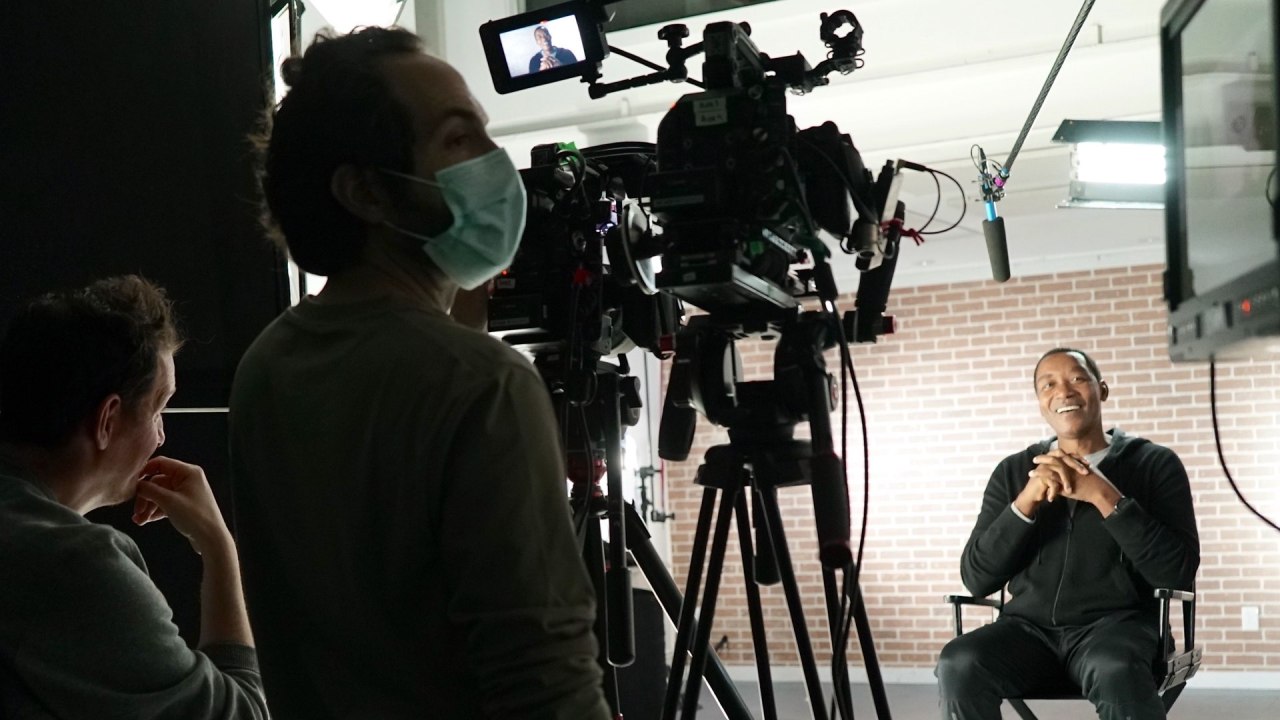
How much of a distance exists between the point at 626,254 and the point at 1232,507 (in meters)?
5.83

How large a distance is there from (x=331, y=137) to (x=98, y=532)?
0.70 m

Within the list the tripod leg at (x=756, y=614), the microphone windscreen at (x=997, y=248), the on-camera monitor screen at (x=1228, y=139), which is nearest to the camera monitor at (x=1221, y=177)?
the on-camera monitor screen at (x=1228, y=139)

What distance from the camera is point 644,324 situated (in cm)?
179

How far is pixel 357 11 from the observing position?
7.15 ft

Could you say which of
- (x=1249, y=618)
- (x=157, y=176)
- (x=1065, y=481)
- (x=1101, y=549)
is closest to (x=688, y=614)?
(x=157, y=176)

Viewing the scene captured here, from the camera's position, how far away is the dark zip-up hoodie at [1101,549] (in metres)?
2.80

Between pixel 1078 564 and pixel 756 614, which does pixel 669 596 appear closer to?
pixel 756 614

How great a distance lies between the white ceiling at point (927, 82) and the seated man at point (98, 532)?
99.0 inches

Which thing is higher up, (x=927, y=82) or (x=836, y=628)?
(x=927, y=82)

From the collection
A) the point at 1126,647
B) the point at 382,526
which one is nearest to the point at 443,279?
the point at 382,526

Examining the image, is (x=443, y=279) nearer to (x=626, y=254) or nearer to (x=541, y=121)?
(x=626, y=254)

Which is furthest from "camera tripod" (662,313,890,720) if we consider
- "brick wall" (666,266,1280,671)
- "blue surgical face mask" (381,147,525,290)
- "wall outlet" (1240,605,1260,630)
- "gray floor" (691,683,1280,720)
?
"wall outlet" (1240,605,1260,630)

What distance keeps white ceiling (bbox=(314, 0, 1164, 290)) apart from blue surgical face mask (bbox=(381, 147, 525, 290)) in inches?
111

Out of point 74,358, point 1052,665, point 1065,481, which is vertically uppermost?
point 74,358
